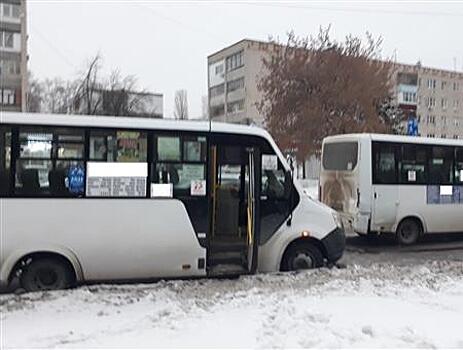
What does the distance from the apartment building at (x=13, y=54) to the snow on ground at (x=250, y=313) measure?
48.8m

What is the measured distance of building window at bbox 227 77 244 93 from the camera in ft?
254

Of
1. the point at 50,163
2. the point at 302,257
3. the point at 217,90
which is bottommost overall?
the point at 302,257

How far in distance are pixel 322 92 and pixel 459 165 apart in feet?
56.4

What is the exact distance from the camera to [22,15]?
2126 inches

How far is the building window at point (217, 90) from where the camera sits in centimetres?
8365

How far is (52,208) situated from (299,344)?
4.11m

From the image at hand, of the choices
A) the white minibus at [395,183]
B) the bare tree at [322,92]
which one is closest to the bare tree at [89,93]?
the bare tree at [322,92]

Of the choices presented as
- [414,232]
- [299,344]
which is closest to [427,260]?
[414,232]

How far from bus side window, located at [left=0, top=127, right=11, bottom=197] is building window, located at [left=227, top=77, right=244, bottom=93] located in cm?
7050

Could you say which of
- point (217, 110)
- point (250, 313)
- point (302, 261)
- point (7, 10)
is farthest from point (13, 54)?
point (250, 313)

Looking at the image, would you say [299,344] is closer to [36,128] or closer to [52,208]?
[52,208]

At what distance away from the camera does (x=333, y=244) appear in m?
9.20

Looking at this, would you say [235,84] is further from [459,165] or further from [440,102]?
[459,165]

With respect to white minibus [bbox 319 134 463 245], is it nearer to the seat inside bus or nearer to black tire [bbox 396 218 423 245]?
black tire [bbox 396 218 423 245]
